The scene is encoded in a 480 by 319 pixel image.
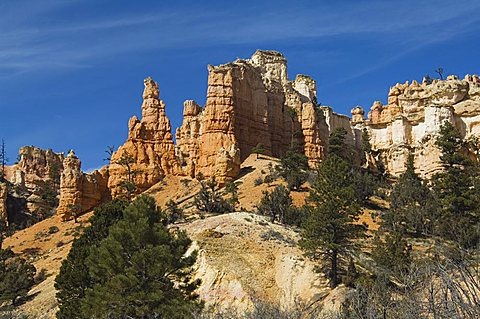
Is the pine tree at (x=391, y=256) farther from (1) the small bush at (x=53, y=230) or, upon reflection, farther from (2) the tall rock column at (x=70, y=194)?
(2) the tall rock column at (x=70, y=194)

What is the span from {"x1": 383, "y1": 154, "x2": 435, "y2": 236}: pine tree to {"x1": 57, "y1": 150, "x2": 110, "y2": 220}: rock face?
107 feet

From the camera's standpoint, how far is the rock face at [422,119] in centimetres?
7962

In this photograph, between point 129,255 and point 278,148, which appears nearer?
point 129,255

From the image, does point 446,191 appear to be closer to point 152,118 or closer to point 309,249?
point 309,249

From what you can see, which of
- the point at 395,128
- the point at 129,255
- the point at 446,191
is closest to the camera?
the point at 129,255

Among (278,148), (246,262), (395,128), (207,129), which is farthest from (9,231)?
(395,128)

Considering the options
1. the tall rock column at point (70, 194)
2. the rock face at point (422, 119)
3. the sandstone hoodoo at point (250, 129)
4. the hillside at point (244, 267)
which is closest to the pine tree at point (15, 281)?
the hillside at point (244, 267)

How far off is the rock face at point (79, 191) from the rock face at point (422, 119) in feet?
121

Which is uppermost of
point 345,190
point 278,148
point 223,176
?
point 278,148

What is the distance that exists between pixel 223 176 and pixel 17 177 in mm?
43022

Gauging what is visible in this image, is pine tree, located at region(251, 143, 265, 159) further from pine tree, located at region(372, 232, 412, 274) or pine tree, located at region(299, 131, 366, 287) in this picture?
pine tree, located at region(372, 232, 412, 274)

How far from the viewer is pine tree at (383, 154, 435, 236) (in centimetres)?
4988

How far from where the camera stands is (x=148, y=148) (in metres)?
73.2

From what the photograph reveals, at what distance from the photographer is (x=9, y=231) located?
240 ft
